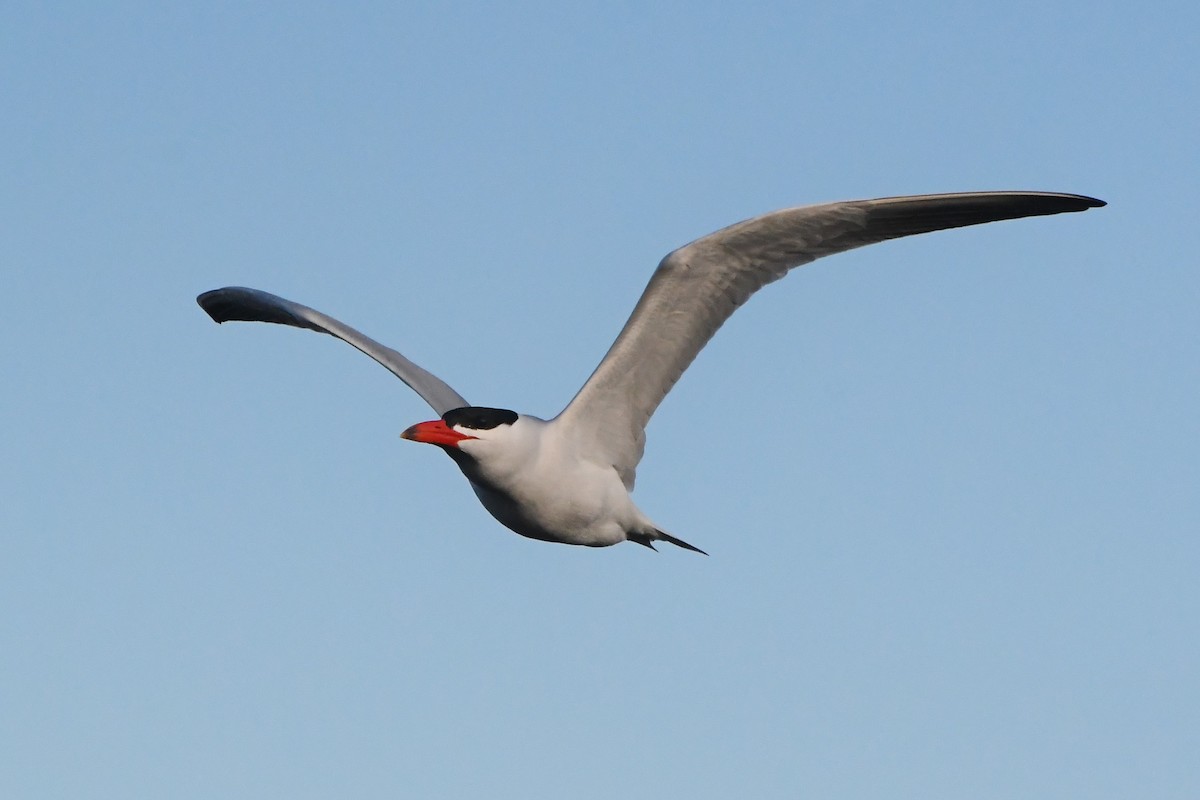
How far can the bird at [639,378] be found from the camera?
9.98 metres

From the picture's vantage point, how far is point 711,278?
1053 cm

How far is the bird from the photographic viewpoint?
998 cm

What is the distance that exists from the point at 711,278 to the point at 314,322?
3.90 metres

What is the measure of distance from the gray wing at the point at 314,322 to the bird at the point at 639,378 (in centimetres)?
55

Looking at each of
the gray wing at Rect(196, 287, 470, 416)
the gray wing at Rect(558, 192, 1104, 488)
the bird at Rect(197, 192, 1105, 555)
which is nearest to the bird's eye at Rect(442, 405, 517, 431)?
the bird at Rect(197, 192, 1105, 555)

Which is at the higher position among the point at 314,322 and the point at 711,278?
the point at 711,278

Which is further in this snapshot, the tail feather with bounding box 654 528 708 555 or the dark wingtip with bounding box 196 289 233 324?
the dark wingtip with bounding box 196 289 233 324

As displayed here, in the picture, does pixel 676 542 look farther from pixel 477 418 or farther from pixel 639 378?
pixel 477 418

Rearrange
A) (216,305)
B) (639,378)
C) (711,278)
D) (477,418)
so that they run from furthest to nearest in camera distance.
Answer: (216,305) → (639,378) → (711,278) → (477,418)

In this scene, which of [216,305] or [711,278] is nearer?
[711,278]

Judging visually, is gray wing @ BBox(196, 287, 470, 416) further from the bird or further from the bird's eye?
the bird's eye

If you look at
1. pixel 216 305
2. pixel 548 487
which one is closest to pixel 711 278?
pixel 548 487

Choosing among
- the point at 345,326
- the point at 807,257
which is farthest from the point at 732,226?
the point at 345,326

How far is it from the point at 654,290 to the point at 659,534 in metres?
1.99
